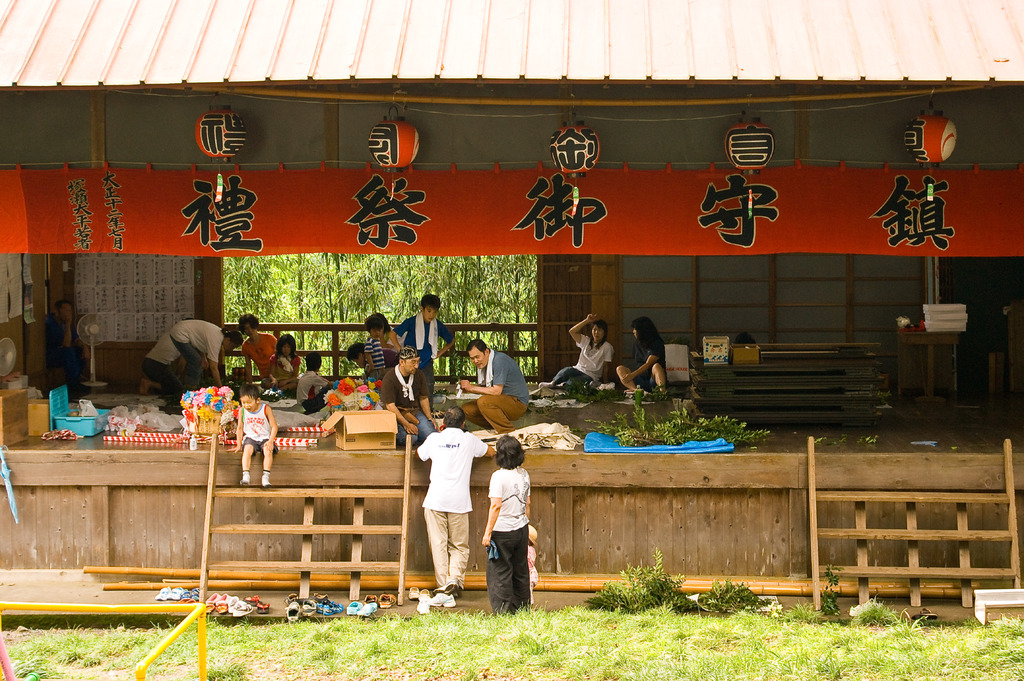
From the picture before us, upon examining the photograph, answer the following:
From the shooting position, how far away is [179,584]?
31.2 ft

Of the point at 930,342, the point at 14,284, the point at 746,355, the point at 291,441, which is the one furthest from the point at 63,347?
the point at 930,342

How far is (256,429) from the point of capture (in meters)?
9.55

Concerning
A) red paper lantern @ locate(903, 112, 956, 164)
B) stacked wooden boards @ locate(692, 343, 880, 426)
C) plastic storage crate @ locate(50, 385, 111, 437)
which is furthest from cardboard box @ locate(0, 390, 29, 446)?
red paper lantern @ locate(903, 112, 956, 164)

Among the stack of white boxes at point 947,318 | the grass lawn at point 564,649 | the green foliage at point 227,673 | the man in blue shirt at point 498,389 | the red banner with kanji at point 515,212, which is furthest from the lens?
the stack of white boxes at point 947,318

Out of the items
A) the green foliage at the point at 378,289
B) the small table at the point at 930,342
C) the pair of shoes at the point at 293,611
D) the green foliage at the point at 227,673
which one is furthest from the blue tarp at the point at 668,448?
A: the green foliage at the point at 378,289

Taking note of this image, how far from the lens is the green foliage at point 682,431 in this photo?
9.71 m

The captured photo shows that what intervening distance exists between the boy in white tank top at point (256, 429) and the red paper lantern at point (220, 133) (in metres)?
2.30

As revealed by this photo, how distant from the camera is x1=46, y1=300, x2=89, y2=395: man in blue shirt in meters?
14.1

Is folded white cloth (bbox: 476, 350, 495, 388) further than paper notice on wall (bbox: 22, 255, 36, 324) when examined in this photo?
No

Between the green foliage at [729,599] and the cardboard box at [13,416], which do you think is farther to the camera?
the cardboard box at [13,416]

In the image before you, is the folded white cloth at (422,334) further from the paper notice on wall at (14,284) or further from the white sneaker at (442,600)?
the paper notice on wall at (14,284)

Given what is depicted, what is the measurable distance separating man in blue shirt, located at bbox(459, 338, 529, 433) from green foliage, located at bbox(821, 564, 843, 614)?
3416 millimetres

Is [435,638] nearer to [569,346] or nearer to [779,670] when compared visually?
[779,670]

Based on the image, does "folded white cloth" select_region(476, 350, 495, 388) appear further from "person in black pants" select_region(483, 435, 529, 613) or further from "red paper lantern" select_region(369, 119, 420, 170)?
"person in black pants" select_region(483, 435, 529, 613)
